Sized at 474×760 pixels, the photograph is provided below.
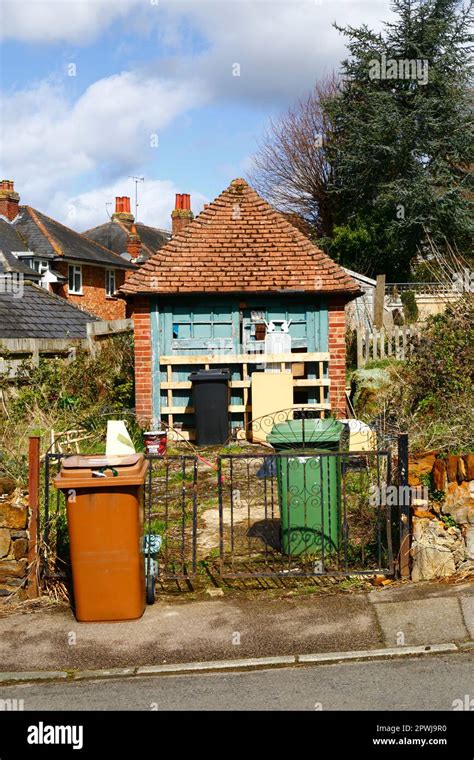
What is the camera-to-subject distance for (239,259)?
13602 millimetres

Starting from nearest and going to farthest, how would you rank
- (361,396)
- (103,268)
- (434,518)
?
(434,518) < (361,396) < (103,268)

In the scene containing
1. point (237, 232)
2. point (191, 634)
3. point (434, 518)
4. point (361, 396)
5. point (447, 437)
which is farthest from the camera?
point (237, 232)

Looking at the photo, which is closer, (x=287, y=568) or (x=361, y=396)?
(x=287, y=568)

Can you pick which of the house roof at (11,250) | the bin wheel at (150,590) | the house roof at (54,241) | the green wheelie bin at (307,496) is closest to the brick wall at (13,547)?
the bin wheel at (150,590)

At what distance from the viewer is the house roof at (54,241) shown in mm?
30500

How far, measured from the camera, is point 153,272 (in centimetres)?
1338

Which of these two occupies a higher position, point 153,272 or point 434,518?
point 153,272

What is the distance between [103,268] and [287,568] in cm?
2874

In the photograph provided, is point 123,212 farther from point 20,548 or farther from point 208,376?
point 20,548

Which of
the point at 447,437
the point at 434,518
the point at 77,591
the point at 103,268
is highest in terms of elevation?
the point at 103,268

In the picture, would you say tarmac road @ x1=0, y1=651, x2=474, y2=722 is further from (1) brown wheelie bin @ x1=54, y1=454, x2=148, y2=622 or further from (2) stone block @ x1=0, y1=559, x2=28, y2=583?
(2) stone block @ x1=0, y1=559, x2=28, y2=583

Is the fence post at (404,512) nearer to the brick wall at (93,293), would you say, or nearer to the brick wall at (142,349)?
the brick wall at (142,349)
